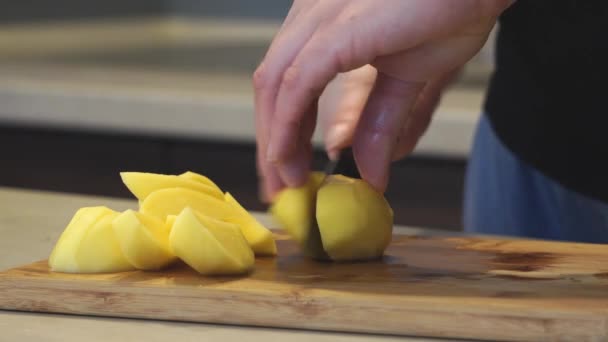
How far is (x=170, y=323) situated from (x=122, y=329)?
3 cm

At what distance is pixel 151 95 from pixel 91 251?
3.58ft

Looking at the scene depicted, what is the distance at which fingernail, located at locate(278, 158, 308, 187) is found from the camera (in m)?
0.85

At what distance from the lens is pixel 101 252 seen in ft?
2.54

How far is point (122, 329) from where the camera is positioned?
0.71 metres

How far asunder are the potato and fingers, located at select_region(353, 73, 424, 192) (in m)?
0.20

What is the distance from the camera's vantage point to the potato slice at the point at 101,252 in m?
0.77

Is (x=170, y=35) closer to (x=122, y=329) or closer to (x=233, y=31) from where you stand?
(x=233, y=31)

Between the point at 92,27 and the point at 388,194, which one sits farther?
the point at 92,27

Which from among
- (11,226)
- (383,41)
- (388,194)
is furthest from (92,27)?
(383,41)

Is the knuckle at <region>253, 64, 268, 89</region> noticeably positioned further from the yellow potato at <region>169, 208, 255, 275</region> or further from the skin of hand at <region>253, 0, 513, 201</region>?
the yellow potato at <region>169, 208, 255, 275</region>

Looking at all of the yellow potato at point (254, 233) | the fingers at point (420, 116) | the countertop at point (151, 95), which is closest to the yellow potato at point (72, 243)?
the yellow potato at point (254, 233)

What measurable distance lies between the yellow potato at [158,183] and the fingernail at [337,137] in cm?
15

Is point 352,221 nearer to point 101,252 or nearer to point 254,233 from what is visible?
point 254,233

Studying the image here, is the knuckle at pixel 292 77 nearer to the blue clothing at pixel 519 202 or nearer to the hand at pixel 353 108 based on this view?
the hand at pixel 353 108
